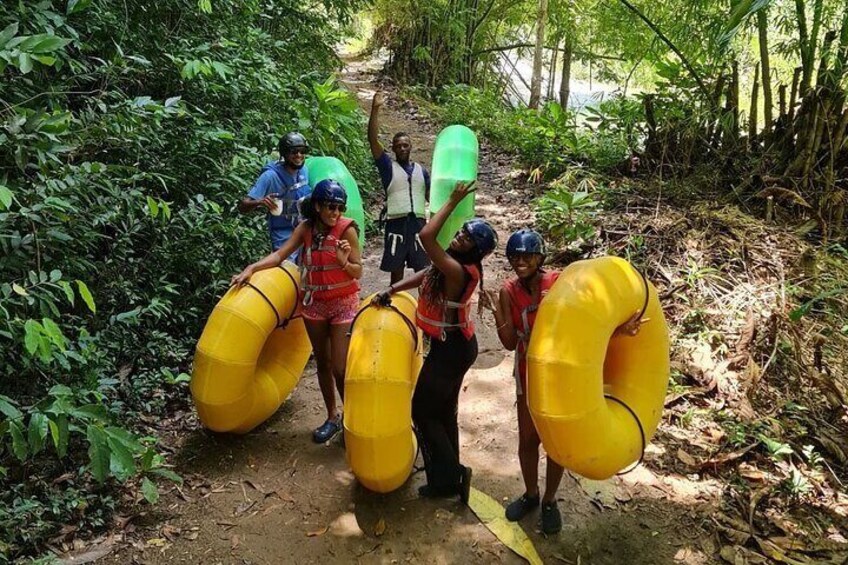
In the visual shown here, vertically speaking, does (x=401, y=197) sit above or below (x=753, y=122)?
below

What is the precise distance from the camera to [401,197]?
4.98 meters

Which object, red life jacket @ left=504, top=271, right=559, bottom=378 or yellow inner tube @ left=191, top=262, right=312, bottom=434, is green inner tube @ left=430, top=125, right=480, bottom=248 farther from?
red life jacket @ left=504, top=271, right=559, bottom=378

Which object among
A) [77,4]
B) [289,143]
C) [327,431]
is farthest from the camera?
[289,143]

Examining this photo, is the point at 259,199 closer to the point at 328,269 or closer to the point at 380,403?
the point at 328,269

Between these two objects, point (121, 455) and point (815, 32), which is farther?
point (815, 32)

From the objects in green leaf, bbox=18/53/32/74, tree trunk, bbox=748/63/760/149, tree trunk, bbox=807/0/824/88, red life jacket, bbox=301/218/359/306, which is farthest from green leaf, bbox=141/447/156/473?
tree trunk, bbox=807/0/824/88

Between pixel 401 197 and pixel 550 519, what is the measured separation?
9.04ft

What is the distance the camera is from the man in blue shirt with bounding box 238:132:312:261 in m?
4.39

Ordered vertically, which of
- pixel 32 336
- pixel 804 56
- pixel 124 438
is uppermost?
pixel 804 56

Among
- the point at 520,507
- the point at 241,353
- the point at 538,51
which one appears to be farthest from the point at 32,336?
the point at 538,51

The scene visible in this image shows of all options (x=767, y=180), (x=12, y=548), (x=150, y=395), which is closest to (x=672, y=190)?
(x=767, y=180)

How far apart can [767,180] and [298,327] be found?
535cm

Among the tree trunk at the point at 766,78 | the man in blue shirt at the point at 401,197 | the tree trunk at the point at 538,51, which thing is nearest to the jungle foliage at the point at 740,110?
the tree trunk at the point at 766,78

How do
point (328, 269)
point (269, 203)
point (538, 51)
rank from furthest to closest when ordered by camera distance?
point (538, 51)
point (269, 203)
point (328, 269)
